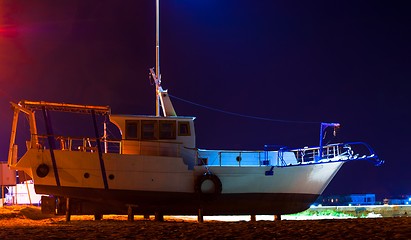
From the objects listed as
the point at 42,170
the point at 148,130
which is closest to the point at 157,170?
the point at 148,130

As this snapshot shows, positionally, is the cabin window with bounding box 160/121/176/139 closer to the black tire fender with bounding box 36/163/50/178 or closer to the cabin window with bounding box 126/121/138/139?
the cabin window with bounding box 126/121/138/139

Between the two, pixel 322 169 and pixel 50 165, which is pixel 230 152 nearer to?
pixel 322 169

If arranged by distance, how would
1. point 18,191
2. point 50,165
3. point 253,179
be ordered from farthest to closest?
1. point 18,191
2. point 253,179
3. point 50,165

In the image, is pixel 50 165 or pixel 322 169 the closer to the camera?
pixel 50 165

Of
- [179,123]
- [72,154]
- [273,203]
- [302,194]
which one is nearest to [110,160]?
[72,154]

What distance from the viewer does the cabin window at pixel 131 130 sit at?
20.2 metres

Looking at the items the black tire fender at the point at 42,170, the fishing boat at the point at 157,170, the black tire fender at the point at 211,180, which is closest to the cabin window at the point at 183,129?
the fishing boat at the point at 157,170

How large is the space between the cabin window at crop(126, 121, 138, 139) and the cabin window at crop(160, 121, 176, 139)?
102cm

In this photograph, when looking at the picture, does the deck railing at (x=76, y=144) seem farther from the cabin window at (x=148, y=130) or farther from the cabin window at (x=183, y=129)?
the cabin window at (x=183, y=129)

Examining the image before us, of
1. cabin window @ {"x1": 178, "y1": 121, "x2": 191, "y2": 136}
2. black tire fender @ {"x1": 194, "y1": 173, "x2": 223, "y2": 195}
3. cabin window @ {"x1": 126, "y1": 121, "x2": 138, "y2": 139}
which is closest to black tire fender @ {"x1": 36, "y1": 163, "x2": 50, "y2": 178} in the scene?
cabin window @ {"x1": 126, "y1": 121, "x2": 138, "y2": 139}

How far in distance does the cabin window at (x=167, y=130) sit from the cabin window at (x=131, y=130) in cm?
102

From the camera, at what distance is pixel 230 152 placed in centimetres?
2152

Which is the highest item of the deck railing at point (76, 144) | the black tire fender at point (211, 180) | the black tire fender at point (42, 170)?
the deck railing at point (76, 144)

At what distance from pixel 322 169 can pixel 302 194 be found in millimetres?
1358
